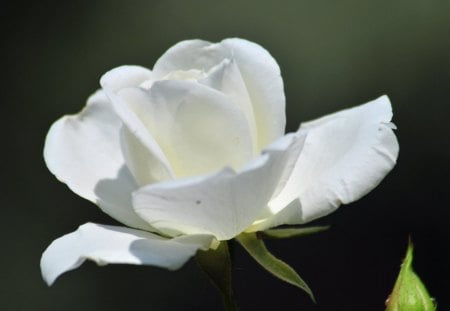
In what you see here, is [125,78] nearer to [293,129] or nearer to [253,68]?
[253,68]

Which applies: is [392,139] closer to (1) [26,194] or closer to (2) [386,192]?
(2) [386,192]

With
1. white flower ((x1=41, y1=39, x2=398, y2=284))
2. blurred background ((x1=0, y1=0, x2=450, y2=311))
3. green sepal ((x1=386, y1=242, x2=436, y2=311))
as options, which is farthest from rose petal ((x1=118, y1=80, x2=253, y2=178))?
blurred background ((x1=0, y1=0, x2=450, y2=311))

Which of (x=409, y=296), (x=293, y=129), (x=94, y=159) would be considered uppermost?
(x=94, y=159)

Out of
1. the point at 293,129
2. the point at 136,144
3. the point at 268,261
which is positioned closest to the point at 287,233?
the point at 268,261

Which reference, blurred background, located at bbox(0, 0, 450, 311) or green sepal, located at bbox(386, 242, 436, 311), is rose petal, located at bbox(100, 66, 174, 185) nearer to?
green sepal, located at bbox(386, 242, 436, 311)

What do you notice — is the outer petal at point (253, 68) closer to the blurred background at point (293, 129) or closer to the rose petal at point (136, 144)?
the rose petal at point (136, 144)

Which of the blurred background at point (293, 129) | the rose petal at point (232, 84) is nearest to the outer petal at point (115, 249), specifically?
the rose petal at point (232, 84)
